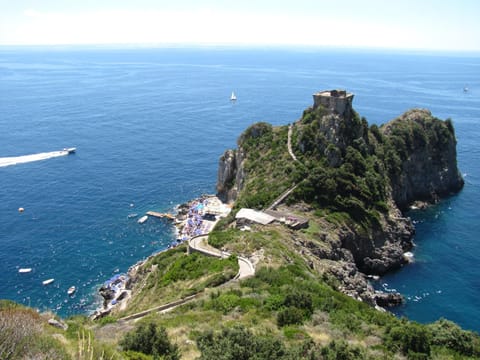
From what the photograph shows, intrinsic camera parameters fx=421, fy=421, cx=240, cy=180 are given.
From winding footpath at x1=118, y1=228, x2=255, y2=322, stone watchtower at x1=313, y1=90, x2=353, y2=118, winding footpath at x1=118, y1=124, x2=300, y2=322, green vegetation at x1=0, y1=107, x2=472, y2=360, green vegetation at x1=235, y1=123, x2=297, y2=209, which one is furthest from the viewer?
stone watchtower at x1=313, y1=90, x2=353, y2=118

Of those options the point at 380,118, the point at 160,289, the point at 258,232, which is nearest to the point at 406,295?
the point at 258,232

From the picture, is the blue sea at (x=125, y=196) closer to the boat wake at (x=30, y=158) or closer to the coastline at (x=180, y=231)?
the coastline at (x=180, y=231)

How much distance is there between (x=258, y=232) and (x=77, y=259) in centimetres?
3221

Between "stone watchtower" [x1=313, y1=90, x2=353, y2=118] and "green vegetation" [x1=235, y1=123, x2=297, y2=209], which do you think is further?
"stone watchtower" [x1=313, y1=90, x2=353, y2=118]

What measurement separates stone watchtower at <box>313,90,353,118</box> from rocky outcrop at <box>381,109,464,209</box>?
18.3 meters

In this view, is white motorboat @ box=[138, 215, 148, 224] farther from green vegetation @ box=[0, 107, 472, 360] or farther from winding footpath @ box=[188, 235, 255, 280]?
winding footpath @ box=[188, 235, 255, 280]

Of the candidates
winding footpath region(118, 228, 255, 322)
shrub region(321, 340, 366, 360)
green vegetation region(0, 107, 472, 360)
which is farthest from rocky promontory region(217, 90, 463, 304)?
shrub region(321, 340, 366, 360)

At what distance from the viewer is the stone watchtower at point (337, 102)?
81.8 m

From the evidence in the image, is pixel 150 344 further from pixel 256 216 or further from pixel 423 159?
pixel 423 159

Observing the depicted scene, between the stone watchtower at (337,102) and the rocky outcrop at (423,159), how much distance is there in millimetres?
18324

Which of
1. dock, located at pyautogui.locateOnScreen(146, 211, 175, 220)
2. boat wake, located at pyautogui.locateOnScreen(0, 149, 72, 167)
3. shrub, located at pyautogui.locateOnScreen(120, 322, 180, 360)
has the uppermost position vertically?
shrub, located at pyautogui.locateOnScreen(120, 322, 180, 360)

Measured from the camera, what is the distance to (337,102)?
8225 cm

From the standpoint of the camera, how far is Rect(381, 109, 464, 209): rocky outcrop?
302ft

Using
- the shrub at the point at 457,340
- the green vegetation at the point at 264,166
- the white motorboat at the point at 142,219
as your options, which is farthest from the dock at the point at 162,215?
the shrub at the point at 457,340
